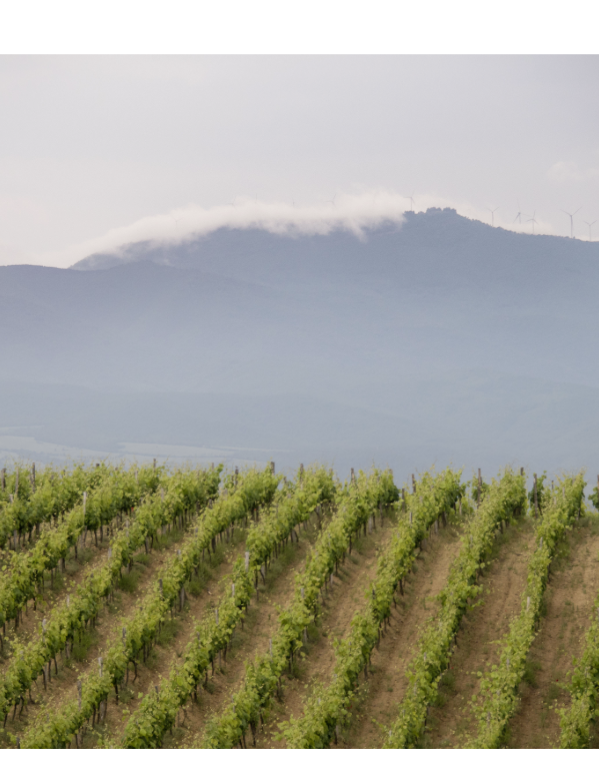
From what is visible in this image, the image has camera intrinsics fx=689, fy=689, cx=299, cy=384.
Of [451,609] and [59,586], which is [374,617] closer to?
[451,609]

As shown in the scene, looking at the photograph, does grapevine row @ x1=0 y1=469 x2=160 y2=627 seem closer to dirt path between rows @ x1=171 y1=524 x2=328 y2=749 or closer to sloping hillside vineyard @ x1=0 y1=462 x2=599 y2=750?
sloping hillside vineyard @ x1=0 y1=462 x2=599 y2=750

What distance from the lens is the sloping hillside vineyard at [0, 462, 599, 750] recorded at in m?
16.8

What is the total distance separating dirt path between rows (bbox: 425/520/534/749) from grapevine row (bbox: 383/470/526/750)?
37 centimetres

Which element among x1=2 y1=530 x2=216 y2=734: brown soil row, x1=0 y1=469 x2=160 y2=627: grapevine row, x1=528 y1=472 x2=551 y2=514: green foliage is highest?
x1=528 y1=472 x2=551 y2=514: green foliage

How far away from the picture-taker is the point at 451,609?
19.2 metres

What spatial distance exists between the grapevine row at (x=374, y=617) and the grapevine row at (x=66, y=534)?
352 inches

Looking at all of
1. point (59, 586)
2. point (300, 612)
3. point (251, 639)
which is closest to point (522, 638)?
point (300, 612)

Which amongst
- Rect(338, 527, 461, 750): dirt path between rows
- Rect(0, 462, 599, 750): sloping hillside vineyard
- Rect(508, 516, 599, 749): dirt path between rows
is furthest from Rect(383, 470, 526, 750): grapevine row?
Rect(508, 516, 599, 749): dirt path between rows

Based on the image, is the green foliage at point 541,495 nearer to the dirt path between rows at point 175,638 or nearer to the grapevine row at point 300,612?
the grapevine row at point 300,612

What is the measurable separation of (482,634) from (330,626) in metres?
4.47

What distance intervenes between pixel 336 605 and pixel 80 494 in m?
11.2

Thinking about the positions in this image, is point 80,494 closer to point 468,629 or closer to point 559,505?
point 468,629

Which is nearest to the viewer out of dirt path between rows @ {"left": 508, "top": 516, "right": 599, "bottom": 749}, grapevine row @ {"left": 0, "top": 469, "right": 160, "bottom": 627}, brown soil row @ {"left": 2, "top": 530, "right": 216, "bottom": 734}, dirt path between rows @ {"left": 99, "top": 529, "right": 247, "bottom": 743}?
dirt path between rows @ {"left": 508, "top": 516, "right": 599, "bottom": 749}
